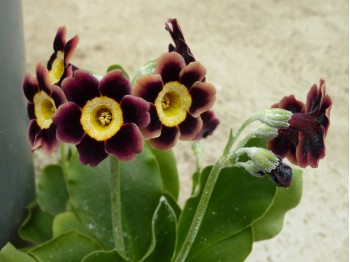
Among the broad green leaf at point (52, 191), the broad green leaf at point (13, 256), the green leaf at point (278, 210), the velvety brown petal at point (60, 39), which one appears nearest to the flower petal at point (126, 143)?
the velvety brown petal at point (60, 39)

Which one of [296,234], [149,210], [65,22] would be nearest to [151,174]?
[149,210]

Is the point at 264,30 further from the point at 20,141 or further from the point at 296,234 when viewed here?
the point at 20,141

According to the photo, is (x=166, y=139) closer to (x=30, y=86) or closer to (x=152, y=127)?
(x=152, y=127)

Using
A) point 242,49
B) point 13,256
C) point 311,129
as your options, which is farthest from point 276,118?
point 242,49

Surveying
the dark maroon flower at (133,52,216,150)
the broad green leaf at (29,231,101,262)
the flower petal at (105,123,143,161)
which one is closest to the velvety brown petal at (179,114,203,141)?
the dark maroon flower at (133,52,216,150)

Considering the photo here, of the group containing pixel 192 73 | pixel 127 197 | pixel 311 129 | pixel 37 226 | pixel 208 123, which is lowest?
pixel 37 226

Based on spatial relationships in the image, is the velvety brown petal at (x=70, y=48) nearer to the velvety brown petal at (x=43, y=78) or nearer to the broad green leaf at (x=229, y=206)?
the velvety brown petal at (x=43, y=78)

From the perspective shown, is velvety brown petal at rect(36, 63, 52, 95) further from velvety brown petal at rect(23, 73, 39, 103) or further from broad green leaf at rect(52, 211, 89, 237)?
broad green leaf at rect(52, 211, 89, 237)
